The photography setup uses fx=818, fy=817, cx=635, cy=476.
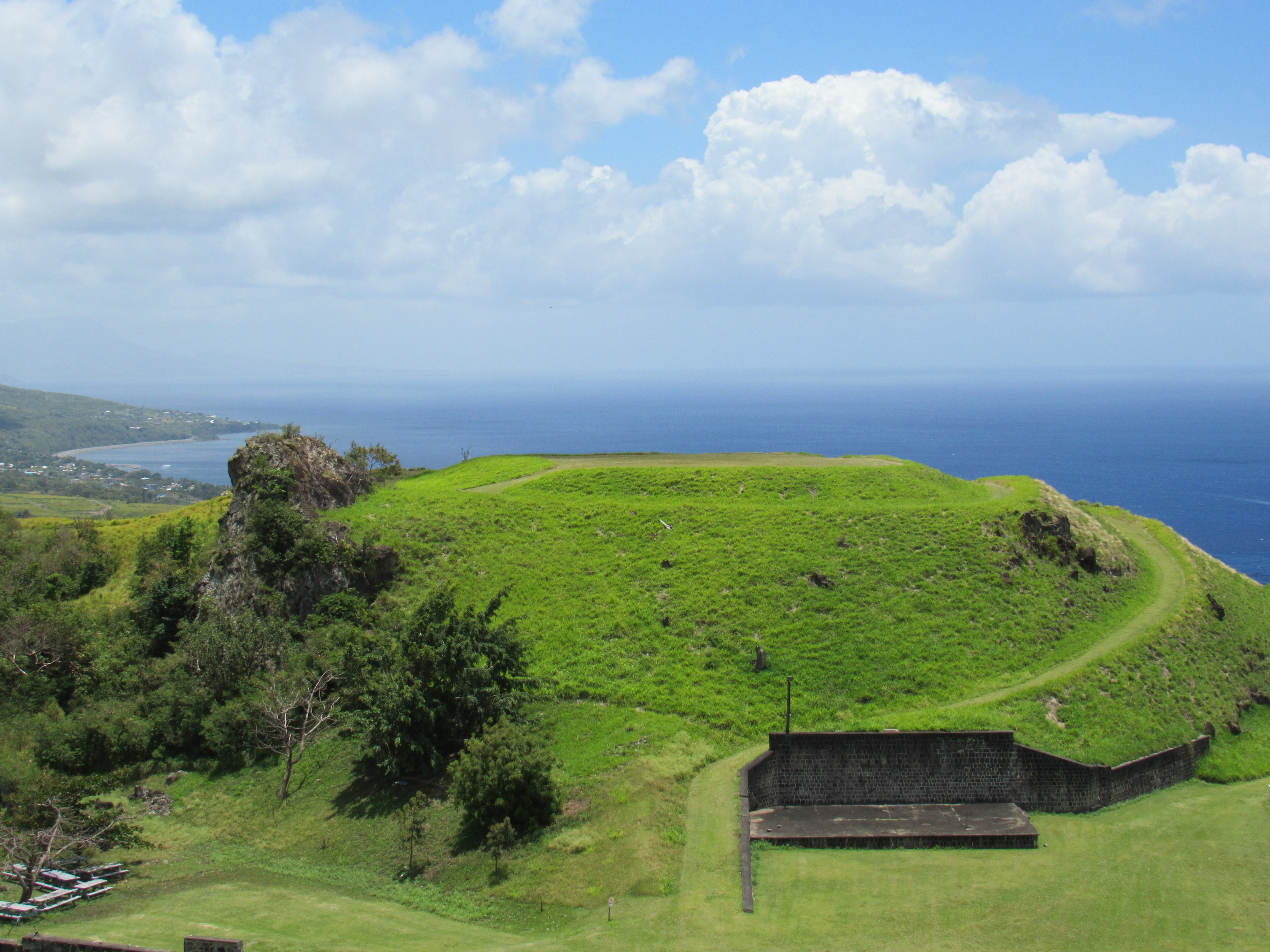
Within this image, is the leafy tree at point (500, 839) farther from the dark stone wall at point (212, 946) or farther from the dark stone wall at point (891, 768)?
the dark stone wall at point (891, 768)

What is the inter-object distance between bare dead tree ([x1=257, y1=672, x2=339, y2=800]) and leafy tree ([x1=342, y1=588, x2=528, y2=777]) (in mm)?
2187

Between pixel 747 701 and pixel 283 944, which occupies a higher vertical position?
pixel 747 701

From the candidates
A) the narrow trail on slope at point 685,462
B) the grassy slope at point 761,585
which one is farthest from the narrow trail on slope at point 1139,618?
the narrow trail on slope at point 685,462

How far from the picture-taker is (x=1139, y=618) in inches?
1422

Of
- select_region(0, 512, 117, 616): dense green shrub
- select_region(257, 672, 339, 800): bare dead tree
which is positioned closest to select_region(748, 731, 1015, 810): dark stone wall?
select_region(257, 672, 339, 800): bare dead tree

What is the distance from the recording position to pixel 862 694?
30844 mm

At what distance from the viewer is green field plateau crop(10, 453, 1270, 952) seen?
67.5ft

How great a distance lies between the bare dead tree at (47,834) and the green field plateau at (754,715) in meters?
1.26

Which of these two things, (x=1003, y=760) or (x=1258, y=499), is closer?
(x=1003, y=760)

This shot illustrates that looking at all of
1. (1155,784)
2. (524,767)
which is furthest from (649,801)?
(1155,784)

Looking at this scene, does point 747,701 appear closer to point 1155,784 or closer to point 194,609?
point 1155,784

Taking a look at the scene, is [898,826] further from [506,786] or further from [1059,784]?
[506,786]

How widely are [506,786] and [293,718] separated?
39.1 ft

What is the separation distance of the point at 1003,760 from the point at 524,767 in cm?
1547
